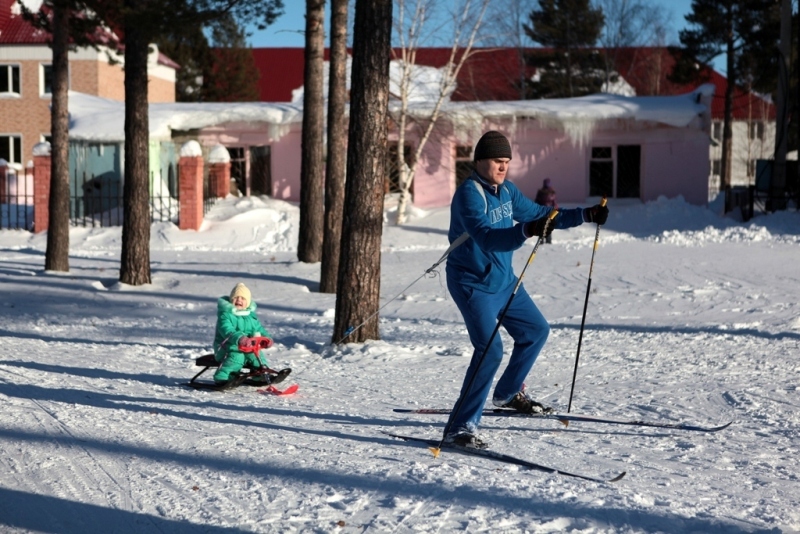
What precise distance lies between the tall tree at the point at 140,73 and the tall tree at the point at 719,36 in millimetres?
26472

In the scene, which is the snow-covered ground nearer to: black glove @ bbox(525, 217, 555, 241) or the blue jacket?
the blue jacket

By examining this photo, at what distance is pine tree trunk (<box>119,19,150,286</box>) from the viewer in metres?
15.5

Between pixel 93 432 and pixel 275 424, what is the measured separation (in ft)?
3.92

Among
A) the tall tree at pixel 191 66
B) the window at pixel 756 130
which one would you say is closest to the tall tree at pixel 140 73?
the tall tree at pixel 191 66

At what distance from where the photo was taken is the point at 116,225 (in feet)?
88.0

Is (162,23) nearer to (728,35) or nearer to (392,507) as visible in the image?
(392,507)

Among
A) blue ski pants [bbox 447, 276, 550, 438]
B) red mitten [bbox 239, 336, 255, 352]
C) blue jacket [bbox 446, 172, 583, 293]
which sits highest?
blue jacket [bbox 446, 172, 583, 293]

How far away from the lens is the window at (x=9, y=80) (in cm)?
3994

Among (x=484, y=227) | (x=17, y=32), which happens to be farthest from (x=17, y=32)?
(x=484, y=227)

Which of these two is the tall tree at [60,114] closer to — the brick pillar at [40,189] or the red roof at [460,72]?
the brick pillar at [40,189]

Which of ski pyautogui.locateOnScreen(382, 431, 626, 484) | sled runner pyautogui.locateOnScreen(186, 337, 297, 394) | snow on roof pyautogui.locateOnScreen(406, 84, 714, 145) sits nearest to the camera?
ski pyautogui.locateOnScreen(382, 431, 626, 484)

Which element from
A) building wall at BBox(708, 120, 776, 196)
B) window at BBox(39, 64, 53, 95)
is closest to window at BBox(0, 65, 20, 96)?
Result: window at BBox(39, 64, 53, 95)

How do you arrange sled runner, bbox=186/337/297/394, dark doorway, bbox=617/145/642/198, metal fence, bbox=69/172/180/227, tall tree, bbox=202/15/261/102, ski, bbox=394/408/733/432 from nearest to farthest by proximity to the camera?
ski, bbox=394/408/733/432 → sled runner, bbox=186/337/297/394 → metal fence, bbox=69/172/180/227 → dark doorway, bbox=617/145/642/198 → tall tree, bbox=202/15/261/102

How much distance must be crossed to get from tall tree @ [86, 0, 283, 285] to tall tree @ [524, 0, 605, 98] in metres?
29.9
